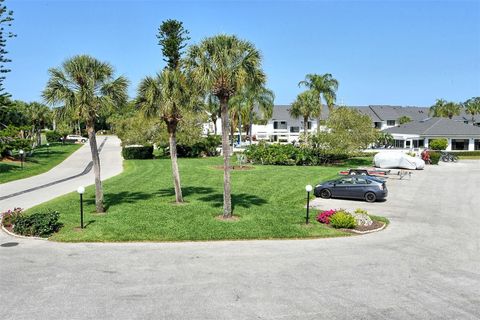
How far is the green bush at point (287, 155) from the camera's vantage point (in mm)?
42688

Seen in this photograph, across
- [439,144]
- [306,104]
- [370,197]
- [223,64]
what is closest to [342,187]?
[370,197]

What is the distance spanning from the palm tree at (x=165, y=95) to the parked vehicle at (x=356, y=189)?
10101 millimetres

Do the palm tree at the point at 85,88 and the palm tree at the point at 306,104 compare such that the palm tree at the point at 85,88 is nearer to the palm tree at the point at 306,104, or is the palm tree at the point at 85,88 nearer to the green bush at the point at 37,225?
the green bush at the point at 37,225

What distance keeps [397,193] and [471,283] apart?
51.7 ft

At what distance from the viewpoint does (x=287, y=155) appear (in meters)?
42.7

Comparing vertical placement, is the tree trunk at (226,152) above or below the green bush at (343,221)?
above

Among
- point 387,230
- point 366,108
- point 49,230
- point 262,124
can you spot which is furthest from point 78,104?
point 366,108

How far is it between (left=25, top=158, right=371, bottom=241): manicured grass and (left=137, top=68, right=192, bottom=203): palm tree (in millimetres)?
4568

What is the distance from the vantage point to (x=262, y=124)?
3762 inches

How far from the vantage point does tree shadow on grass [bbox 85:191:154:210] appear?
21430 millimetres

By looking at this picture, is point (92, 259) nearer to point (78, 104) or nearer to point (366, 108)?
point (78, 104)

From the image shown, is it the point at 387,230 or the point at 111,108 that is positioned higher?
the point at 111,108

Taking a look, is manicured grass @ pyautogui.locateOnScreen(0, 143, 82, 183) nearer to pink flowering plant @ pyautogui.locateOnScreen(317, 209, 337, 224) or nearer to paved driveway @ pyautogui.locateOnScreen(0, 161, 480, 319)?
paved driveway @ pyautogui.locateOnScreen(0, 161, 480, 319)

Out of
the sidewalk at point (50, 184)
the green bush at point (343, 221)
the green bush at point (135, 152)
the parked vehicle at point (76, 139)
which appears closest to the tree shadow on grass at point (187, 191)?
the sidewalk at point (50, 184)
